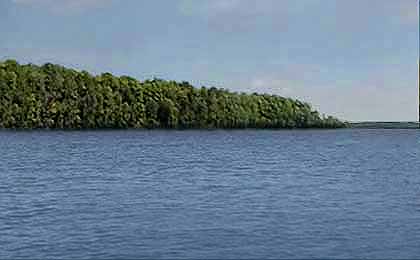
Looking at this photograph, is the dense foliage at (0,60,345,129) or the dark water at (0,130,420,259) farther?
the dense foliage at (0,60,345,129)

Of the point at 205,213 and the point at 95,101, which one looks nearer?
the point at 205,213

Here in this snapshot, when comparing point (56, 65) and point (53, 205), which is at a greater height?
point (56, 65)

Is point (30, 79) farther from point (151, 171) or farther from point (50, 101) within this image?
point (151, 171)

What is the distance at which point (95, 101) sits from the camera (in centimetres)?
15325

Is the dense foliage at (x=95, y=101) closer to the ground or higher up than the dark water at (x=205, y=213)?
higher up

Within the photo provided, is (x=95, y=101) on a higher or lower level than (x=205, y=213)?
higher

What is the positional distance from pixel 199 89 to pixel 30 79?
4560cm

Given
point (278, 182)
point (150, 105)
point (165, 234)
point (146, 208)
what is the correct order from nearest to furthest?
1. point (165, 234)
2. point (146, 208)
3. point (278, 182)
4. point (150, 105)

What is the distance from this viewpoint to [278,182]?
4184cm

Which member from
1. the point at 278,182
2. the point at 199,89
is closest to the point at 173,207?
A: the point at 278,182

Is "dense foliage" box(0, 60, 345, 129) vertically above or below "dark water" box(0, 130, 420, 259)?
above

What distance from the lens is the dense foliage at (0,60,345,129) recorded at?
144875mm

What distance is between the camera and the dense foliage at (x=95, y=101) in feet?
475

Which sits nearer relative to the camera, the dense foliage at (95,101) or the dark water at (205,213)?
the dark water at (205,213)
